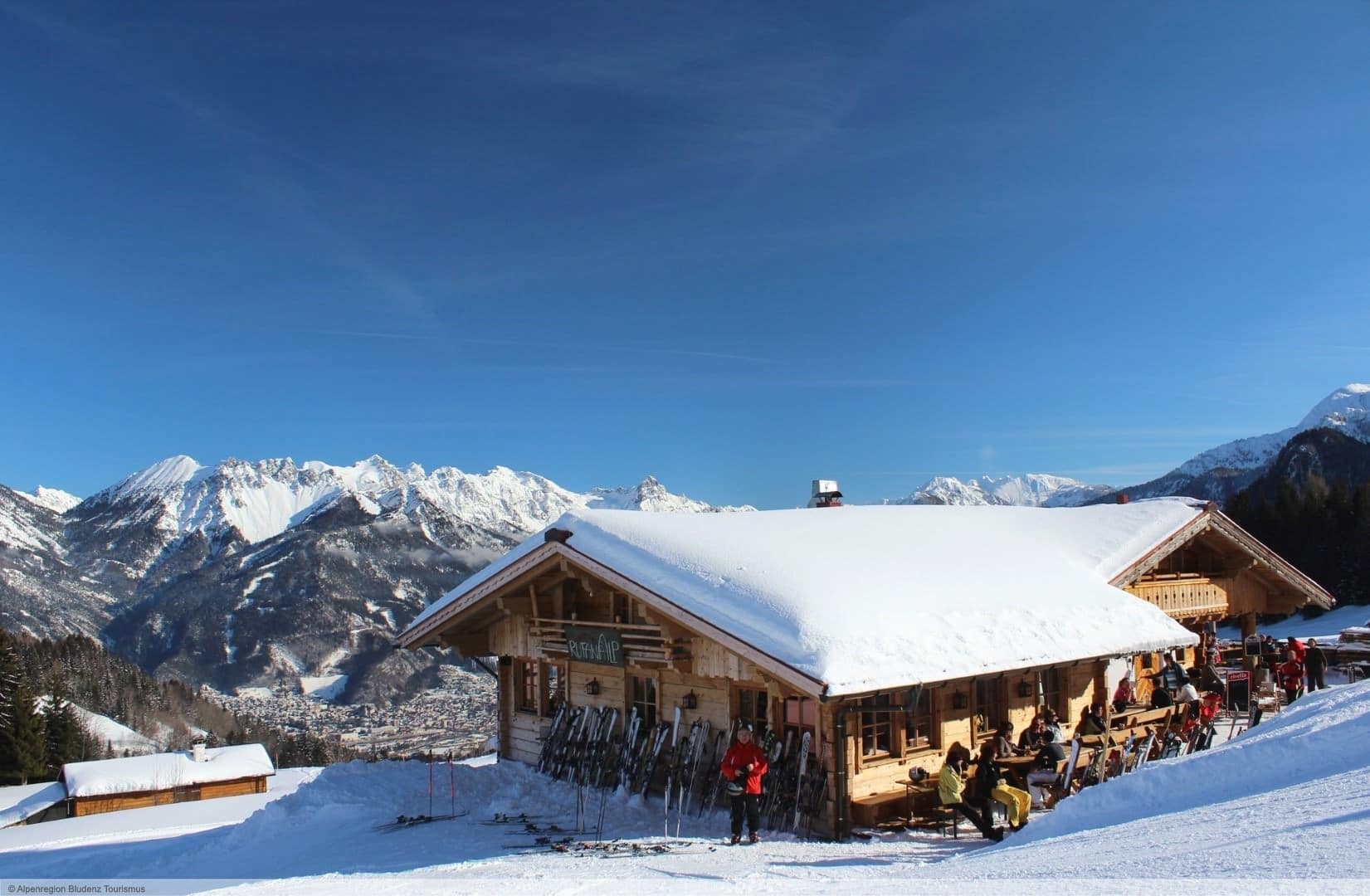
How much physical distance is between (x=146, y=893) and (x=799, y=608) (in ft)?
29.7

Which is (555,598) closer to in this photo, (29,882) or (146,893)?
(146,893)

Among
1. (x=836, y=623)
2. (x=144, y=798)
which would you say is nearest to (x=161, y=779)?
(x=144, y=798)

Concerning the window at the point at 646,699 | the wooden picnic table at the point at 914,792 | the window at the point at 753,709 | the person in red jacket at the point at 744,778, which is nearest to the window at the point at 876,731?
the wooden picnic table at the point at 914,792

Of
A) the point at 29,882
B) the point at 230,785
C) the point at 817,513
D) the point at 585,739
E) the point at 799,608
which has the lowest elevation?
the point at 230,785

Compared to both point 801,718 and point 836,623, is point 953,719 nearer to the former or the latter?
point 801,718

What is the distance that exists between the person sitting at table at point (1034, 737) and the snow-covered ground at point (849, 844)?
2619 millimetres

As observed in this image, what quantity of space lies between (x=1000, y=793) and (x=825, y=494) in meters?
13.1

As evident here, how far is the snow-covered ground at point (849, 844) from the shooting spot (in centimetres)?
614

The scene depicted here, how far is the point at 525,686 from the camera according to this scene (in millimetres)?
19094

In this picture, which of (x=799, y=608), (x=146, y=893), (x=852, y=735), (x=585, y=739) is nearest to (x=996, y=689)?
(x=852, y=735)

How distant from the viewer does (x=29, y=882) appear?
1416 cm

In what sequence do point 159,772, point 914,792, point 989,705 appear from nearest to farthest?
1. point 914,792
2. point 989,705
3. point 159,772

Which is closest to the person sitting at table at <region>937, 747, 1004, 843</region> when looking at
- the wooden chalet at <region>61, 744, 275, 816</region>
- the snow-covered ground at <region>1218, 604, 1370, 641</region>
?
the snow-covered ground at <region>1218, 604, 1370, 641</region>

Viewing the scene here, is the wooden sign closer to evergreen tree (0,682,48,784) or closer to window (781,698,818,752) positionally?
window (781,698,818,752)
